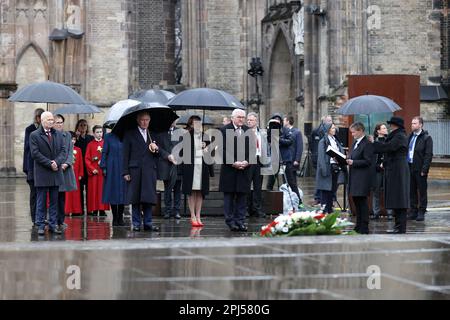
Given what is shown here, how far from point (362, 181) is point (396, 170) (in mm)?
630

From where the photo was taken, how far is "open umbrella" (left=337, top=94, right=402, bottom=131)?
21906 millimetres

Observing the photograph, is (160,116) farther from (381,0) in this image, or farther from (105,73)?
(105,73)

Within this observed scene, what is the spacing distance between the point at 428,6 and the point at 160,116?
22.2 metres

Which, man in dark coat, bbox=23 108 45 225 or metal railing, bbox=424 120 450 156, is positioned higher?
metal railing, bbox=424 120 450 156

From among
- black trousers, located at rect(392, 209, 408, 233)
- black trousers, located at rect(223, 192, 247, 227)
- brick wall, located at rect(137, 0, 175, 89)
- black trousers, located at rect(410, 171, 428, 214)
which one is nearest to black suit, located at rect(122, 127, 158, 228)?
black trousers, located at rect(223, 192, 247, 227)

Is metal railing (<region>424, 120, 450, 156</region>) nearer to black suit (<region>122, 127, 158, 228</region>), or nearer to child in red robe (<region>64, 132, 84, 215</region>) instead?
child in red robe (<region>64, 132, 84, 215</region>)

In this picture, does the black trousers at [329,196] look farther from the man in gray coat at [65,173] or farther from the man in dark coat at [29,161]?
the man in dark coat at [29,161]

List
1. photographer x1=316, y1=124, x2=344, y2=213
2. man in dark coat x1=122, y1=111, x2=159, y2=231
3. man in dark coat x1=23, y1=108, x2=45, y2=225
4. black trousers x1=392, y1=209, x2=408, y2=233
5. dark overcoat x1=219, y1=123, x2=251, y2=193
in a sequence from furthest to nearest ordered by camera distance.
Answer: photographer x1=316, y1=124, x2=344, y2=213 → man in dark coat x1=23, y1=108, x2=45, y2=225 → dark overcoat x1=219, y1=123, x2=251, y2=193 → man in dark coat x1=122, y1=111, x2=159, y2=231 → black trousers x1=392, y1=209, x2=408, y2=233

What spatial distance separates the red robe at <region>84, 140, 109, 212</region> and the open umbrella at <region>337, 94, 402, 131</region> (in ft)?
14.8

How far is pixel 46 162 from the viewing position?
61.4 ft

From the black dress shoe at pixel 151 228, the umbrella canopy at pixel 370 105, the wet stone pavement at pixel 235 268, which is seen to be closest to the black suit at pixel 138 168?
the black dress shoe at pixel 151 228

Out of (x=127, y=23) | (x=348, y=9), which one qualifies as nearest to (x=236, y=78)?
(x=127, y=23)

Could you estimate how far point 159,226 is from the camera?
20.9 meters
